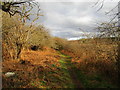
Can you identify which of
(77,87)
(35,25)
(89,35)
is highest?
(35,25)

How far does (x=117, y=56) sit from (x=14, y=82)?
7.82 meters

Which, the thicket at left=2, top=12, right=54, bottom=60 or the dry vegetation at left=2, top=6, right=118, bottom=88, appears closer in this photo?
the dry vegetation at left=2, top=6, right=118, bottom=88

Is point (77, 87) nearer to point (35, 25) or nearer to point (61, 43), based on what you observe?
point (35, 25)

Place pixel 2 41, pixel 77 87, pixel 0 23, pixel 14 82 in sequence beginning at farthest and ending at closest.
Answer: pixel 2 41, pixel 0 23, pixel 77 87, pixel 14 82

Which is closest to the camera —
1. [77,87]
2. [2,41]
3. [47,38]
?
[77,87]

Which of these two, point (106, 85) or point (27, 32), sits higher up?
point (27, 32)

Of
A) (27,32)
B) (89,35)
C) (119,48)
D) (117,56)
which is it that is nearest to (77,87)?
(117,56)

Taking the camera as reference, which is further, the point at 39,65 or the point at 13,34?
the point at 13,34

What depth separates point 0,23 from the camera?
32.7ft

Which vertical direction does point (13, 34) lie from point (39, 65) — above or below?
above

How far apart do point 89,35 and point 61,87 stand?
7343 millimetres

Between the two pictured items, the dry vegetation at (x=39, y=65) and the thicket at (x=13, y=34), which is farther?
the thicket at (x=13, y=34)

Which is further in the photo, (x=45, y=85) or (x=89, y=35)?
(x=89, y=35)

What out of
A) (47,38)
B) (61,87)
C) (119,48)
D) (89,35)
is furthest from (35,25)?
(47,38)
